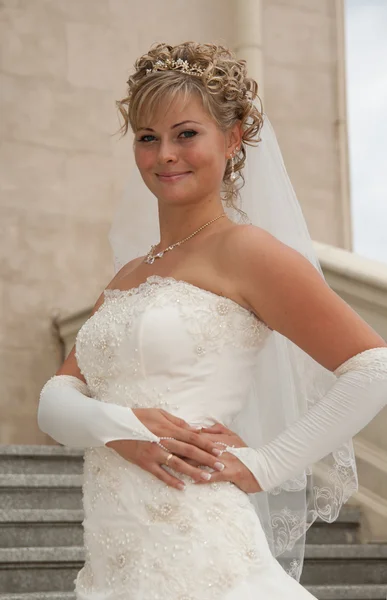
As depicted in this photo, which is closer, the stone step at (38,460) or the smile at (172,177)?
the smile at (172,177)

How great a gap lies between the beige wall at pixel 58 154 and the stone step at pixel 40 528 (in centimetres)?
272

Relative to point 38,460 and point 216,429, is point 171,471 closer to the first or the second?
point 216,429

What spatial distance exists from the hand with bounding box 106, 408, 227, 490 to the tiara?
2.71ft

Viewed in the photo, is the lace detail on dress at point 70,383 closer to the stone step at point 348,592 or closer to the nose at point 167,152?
the nose at point 167,152

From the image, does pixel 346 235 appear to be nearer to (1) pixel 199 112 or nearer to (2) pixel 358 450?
(2) pixel 358 450

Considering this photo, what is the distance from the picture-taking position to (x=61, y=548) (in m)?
4.36

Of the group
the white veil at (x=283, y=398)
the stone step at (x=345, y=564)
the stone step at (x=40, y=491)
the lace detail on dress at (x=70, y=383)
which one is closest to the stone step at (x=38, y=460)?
the stone step at (x=40, y=491)

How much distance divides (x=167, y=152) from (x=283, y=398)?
0.75 meters

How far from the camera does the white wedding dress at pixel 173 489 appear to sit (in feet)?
7.68

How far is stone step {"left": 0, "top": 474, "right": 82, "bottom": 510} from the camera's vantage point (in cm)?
502

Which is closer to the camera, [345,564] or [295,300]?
[295,300]

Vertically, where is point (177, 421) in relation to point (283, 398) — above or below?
above

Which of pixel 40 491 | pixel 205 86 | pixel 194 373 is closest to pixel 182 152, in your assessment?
pixel 205 86

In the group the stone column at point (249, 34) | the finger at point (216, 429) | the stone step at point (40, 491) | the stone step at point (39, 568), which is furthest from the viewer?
the stone column at point (249, 34)
